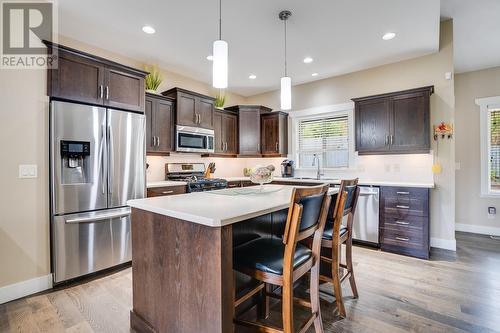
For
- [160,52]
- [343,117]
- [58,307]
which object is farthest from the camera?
[343,117]

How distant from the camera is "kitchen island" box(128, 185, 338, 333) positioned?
4.13 feet

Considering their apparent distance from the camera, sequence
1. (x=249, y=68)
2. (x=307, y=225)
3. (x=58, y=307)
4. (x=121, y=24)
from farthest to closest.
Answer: (x=249, y=68) → (x=121, y=24) → (x=58, y=307) → (x=307, y=225)

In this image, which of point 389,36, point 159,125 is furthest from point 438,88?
point 159,125

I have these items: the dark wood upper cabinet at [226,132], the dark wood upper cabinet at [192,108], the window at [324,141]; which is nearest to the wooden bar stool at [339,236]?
the window at [324,141]

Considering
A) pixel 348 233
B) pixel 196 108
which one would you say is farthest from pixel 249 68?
pixel 348 233

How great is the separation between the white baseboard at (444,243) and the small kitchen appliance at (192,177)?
3.30 m

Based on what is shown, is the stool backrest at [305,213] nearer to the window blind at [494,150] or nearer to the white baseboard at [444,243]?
the white baseboard at [444,243]

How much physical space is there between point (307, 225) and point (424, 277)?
7.26ft

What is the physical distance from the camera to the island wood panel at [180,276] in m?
1.26

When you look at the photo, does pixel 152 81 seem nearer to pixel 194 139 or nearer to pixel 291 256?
pixel 194 139

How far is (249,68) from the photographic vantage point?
14.1 ft

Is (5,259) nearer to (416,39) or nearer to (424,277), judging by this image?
(424,277)

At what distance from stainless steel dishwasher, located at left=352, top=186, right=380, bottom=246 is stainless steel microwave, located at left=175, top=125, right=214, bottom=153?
2.67 m

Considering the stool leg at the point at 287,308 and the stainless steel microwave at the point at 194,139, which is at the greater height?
the stainless steel microwave at the point at 194,139
